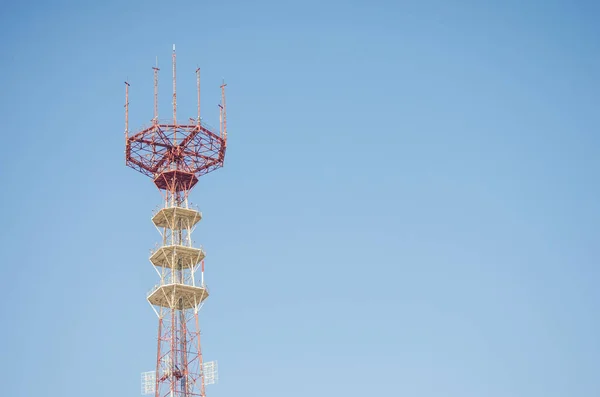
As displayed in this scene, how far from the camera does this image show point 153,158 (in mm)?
165000

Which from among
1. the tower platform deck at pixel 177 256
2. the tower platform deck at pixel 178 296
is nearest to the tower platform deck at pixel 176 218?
the tower platform deck at pixel 177 256

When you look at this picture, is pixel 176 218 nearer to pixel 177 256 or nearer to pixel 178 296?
pixel 177 256

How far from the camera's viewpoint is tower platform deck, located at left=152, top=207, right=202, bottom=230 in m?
163

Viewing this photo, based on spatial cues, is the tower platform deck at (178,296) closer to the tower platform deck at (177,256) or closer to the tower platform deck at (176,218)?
the tower platform deck at (177,256)

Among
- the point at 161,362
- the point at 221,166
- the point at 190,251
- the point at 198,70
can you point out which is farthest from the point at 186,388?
→ the point at 198,70

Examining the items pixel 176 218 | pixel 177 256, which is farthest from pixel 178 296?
pixel 176 218

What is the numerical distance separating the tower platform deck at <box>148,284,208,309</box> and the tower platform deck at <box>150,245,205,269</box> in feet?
9.89

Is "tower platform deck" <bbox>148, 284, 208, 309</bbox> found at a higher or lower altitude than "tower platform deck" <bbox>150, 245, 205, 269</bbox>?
lower

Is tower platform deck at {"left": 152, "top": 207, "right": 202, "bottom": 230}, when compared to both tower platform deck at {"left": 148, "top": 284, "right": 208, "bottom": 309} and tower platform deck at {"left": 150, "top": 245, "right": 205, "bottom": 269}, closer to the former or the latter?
tower platform deck at {"left": 150, "top": 245, "right": 205, "bottom": 269}

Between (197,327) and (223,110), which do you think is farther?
(223,110)

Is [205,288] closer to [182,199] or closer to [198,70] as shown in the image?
[182,199]

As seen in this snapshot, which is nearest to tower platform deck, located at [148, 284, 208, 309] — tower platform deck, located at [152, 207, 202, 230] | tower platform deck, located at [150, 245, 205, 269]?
tower platform deck, located at [150, 245, 205, 269]

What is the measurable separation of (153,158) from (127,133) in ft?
13.7

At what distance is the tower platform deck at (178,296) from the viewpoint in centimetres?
15825
